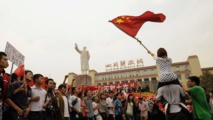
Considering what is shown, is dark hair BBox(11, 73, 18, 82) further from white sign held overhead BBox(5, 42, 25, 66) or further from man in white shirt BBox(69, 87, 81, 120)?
man in white shirt BBox(69, 87, 81, 120)

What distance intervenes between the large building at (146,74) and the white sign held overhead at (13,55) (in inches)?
1774

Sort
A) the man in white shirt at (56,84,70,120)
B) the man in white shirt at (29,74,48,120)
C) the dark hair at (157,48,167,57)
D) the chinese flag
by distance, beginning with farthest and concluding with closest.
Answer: the man in white shirt at (56,84,70,120) → the chinese flag → the man in white shirt at (29,74,48,120) → the dark hair at (157,48,167,57)

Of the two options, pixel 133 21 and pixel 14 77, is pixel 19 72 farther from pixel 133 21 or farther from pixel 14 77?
pixel 133 21

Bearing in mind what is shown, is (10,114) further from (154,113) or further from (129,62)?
(129,62)

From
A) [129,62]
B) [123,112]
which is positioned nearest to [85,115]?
[123,112]

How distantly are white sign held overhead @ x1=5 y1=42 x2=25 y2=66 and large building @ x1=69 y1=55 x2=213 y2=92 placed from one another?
148 ft

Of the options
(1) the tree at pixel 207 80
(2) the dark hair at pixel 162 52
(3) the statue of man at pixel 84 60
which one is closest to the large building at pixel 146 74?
(1) the tree at pixel 207 80

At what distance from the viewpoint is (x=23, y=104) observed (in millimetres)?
3178

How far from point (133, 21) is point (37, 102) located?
10.7 feet

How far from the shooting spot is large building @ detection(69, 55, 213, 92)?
4812 cm

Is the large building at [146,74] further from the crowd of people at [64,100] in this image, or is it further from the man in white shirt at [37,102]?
the man in white shirt at [37,102]

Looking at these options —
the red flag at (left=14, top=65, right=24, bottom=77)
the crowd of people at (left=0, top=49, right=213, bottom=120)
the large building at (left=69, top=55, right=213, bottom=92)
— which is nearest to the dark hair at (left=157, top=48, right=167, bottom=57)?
the crowd of people at (left=0, top=49, right=213, bottom=120)

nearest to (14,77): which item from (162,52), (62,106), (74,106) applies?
(62,106)

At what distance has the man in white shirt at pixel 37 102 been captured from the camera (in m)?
3.62
